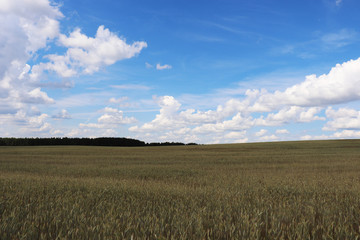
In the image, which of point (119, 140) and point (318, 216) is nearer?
point (318, 216)

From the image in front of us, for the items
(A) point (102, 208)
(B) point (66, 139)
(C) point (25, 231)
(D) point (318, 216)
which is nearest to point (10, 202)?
(A) point (102, 208)

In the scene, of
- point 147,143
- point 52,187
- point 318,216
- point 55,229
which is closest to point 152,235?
point 55,229

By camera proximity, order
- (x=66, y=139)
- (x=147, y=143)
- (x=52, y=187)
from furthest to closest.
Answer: (x=66, y=139) < (x=147, y=143) < (x=52, y=187)

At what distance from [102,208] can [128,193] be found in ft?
6.05

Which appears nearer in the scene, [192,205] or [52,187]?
[192,205]

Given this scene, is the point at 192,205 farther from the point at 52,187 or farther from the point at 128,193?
the point at 52,187

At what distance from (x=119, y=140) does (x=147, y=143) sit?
994cm

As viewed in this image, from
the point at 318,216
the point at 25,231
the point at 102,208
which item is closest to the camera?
the point at 25,231

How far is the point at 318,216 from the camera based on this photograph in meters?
4.73

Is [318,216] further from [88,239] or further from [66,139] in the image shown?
[66,139]

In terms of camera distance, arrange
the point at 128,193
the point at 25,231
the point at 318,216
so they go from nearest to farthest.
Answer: the point at 25,231 → the point at 318,216 → the point at 128,193

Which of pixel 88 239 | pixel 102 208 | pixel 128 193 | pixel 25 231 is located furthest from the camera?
pixel 128 193

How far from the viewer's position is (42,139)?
8850cm

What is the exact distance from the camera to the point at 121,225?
3.90 meters
